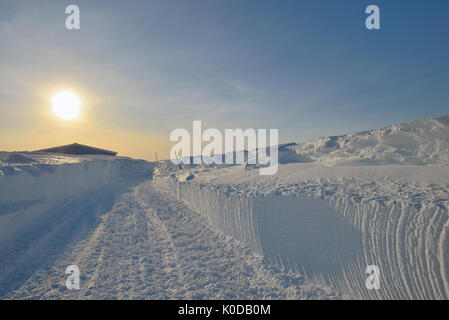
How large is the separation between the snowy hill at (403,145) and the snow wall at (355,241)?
291 centimetres

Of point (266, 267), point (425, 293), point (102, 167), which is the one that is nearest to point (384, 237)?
point (425, 293)

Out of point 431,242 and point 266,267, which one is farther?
point 266,267

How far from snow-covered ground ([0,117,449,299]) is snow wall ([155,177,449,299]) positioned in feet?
0.05

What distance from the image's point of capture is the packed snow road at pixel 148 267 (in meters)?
3.78

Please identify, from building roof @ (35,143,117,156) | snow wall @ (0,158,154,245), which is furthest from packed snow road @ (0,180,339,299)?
building roof @ (35,143,117,156)

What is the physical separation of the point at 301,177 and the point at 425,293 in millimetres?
3371

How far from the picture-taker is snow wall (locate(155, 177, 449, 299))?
2.90m

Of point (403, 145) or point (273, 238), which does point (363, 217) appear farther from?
point (403, 145)

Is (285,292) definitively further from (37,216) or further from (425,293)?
(37,216)

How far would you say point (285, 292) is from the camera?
3.77 m

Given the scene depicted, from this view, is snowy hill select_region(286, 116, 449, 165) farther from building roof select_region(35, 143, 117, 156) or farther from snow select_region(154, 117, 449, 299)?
building roof select_region(35, 143, 117, 156)

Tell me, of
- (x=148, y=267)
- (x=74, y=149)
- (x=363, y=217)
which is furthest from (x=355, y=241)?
(x=74, y=149)

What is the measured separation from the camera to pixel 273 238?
15.5 feet

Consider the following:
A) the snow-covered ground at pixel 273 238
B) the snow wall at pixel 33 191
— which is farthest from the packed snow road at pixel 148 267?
the snow wall at pixel 33 191
